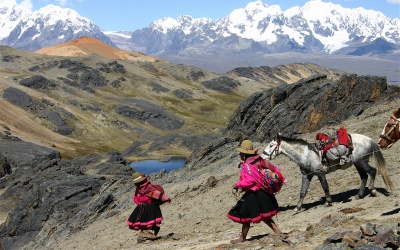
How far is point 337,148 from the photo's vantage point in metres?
18.2

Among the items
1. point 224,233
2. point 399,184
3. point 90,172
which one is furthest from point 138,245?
point 90,172

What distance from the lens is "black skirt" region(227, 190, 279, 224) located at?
13648 mm

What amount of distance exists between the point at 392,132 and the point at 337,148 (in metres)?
4.26

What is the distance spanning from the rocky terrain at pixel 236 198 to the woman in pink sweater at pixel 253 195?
0.69 meters

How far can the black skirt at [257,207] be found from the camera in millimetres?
13648

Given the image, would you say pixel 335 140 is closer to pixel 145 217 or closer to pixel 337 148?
pixel 337 148

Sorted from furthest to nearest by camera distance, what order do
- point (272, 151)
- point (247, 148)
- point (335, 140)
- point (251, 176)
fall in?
point (272, 151), point (335, 140), point (247, 148), point (251, 176)

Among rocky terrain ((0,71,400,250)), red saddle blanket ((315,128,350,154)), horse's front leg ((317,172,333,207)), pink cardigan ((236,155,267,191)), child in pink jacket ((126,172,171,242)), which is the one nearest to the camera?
pink cardigan ((236,155,267,191))

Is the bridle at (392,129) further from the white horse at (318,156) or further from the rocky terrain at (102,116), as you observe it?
the rocky terrain at (102,116)

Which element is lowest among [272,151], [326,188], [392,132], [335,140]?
[326,188]

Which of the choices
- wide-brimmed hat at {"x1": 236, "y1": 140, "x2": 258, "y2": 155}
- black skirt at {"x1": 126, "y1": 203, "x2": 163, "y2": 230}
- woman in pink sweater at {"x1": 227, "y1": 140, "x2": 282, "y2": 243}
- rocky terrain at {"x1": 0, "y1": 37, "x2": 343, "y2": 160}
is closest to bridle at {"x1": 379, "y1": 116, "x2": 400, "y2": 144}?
woman in pink sweater at {"x1": 227, "y1": 140, "x2": 282, "y2": 243}

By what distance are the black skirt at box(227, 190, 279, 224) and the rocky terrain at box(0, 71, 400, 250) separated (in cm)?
67

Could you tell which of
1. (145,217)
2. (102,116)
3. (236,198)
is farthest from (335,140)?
(102,116)

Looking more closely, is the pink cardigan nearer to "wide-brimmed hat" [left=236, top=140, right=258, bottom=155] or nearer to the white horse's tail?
"wide-brimmed hat" [left=236, top=140, right=258, bottom=155]
